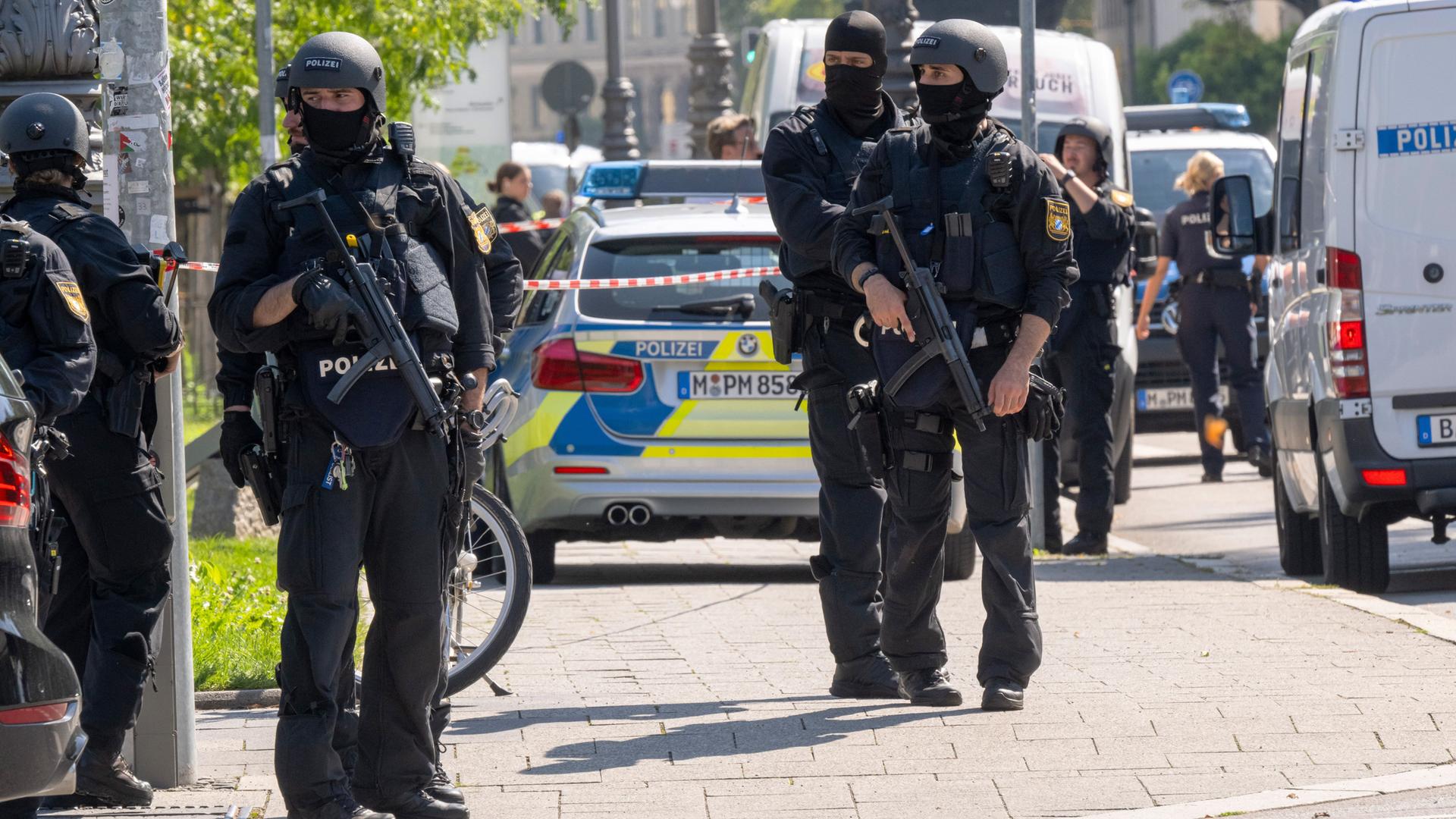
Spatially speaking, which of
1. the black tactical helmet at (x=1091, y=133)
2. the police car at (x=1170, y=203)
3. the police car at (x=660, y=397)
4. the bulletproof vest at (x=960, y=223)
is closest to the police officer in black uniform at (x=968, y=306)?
the bulletproof vest at (x=960, y=223)

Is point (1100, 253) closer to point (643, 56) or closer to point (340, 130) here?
point (340, 130)

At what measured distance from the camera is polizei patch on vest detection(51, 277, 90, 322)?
4.98m

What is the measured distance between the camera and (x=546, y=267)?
33.5ft

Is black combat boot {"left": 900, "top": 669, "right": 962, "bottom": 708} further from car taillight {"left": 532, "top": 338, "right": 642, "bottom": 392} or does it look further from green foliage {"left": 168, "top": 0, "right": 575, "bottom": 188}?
green foliage {"left": 168, "top": 0, "right": 575, "bottom": 188}

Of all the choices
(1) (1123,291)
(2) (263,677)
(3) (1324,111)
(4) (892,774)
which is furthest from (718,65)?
(4) (892,774)

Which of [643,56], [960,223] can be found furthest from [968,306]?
[643,56]

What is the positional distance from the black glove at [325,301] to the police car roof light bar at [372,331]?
3cm

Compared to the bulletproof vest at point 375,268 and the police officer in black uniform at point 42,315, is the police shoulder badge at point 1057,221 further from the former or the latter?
the police officer in black uniform at point 42,315

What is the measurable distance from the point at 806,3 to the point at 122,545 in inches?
2870

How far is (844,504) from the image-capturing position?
663 cm

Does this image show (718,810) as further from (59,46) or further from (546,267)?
(546,267)

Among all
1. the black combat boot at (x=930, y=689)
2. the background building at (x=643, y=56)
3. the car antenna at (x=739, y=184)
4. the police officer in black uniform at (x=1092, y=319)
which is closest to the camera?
the black combat boot at (x=930, y=689)

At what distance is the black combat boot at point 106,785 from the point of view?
5.36m

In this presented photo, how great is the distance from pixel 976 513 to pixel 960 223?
0.82 metres
